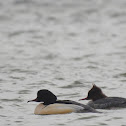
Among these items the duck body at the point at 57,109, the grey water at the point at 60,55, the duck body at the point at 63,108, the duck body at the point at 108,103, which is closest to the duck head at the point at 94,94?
the duck body at the point at 108,103

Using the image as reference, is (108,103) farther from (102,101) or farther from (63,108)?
(63,108)

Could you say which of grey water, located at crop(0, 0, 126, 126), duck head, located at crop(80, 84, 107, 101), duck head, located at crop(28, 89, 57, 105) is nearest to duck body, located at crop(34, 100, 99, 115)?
grey water, located at crop(0, 0, 126, 126)

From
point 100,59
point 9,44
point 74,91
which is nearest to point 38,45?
point 9,44

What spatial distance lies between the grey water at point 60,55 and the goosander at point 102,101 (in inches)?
7.2

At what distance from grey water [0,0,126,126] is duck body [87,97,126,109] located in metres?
0.16

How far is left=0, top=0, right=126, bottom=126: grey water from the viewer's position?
15102 mm

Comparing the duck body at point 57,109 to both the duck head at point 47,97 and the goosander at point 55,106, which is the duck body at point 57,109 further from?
the duck head at point 47,97

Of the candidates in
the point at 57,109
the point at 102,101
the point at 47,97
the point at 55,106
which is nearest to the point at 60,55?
the point at 102,101

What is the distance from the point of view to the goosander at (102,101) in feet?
50.6

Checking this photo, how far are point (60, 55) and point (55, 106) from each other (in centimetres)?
908

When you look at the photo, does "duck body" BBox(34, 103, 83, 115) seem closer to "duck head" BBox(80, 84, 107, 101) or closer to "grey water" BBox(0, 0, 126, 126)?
"grey water" BBox(0, 0, 126, 126)

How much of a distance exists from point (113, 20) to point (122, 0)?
14.6 feet

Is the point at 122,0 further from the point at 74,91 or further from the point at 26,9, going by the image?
the point at 74,91

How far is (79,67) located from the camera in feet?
71.6
